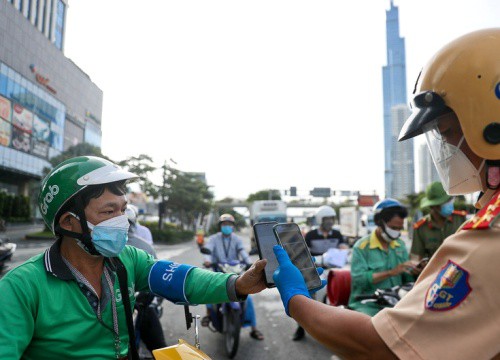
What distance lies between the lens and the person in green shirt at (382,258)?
3.49m

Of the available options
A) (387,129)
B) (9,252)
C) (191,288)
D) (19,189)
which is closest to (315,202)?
(387,129)

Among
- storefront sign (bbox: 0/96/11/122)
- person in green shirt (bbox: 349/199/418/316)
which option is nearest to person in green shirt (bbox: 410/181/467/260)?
person in green shirt (bbox: 349/199/418/316)

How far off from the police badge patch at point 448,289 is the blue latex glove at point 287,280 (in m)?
0.46

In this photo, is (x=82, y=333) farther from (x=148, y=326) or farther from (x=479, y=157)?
(x=148, y=326)

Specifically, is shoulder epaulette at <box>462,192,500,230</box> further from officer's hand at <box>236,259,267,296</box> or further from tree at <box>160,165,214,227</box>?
tree at <box>160,165,214,227</box>

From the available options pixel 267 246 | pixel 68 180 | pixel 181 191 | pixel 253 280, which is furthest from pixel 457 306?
pixel 181 191

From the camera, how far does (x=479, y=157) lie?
1.31 metres

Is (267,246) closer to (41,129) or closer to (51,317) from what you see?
(51,317)

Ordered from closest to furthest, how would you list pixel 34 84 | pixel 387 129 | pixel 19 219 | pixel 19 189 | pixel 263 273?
1. pixel 263 273
2. pixel 19 219
3. pixel 34 84
4. pixel 19 189
5. pixel 387 129

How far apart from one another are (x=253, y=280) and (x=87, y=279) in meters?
0.80

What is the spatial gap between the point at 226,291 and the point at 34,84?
41506 millimetres

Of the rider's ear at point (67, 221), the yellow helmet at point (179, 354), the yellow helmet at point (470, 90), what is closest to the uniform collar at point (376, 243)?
the yellow helmet at point (470, 90)

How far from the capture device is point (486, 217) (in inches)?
41.2

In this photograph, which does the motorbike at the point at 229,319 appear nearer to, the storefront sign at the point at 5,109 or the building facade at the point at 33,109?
the building facade at the point at 33,109
